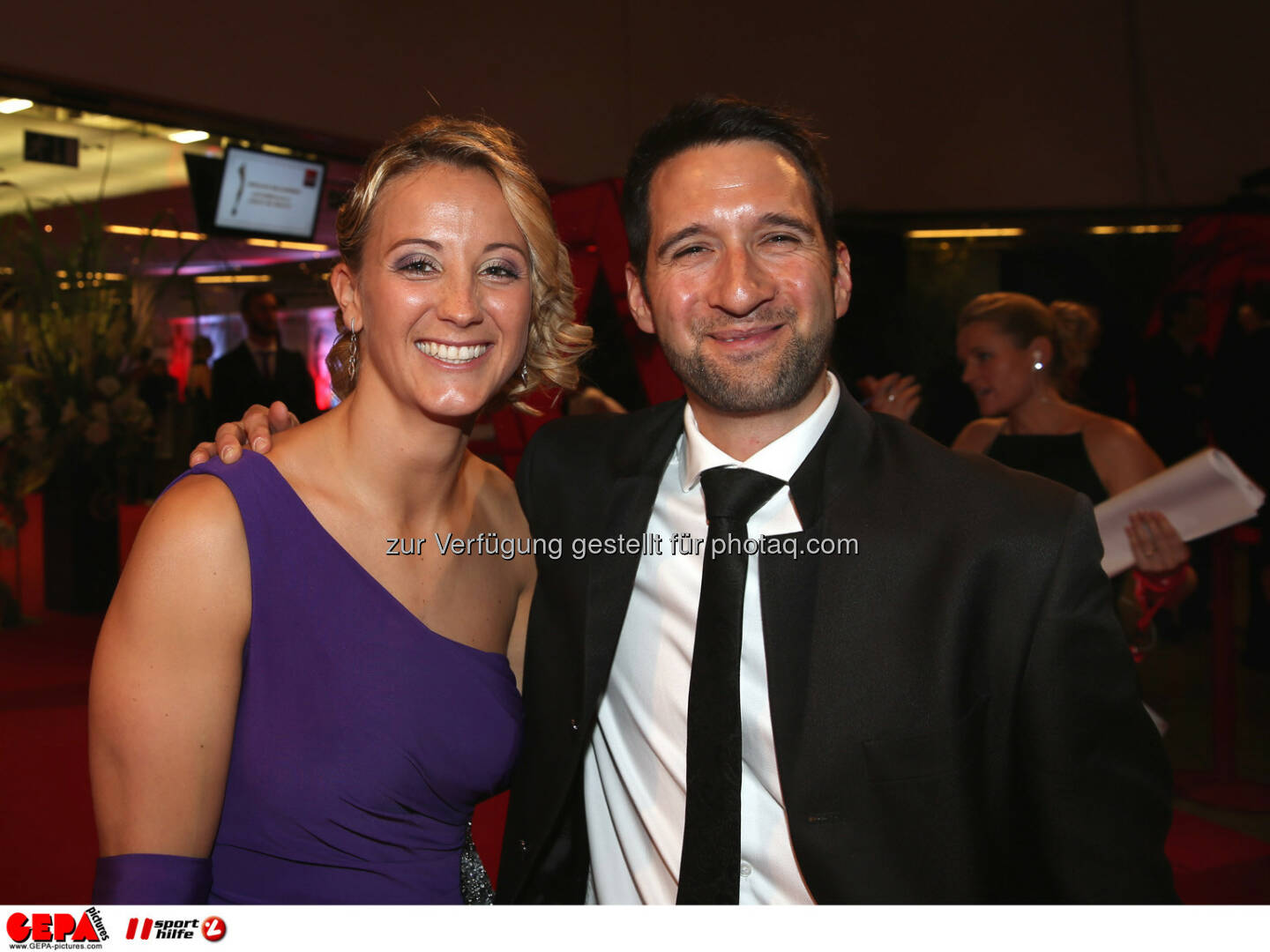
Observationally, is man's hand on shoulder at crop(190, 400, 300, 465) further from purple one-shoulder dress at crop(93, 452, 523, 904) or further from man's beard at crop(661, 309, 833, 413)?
man's beard at crop(661, 309, 833, 413)

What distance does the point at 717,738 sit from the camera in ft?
4.53

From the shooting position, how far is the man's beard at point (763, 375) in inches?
61.2

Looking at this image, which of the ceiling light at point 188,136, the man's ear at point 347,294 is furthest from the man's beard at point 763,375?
the ceiling light at point 188,136

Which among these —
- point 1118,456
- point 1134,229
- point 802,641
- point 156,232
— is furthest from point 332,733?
point 1134,229

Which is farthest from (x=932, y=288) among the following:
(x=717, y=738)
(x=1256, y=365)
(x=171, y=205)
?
(x=717, y=738)

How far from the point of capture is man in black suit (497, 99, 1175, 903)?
1291 millimetres

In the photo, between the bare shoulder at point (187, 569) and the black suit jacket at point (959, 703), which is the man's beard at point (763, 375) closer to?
the black suit jacket at point (959, 703)

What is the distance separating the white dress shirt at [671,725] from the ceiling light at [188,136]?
406 centimetres

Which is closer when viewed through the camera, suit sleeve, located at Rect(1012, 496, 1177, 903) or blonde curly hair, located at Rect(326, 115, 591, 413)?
suit sleeve, located at Rect(1012, 496, 1177, 903)

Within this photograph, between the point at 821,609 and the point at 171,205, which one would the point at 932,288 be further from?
the point at 821,609

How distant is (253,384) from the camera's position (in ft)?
15.7

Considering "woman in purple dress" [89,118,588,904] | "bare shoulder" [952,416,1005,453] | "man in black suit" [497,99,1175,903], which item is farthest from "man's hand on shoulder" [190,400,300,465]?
"bare shoulder" [952,416,1005,453]
